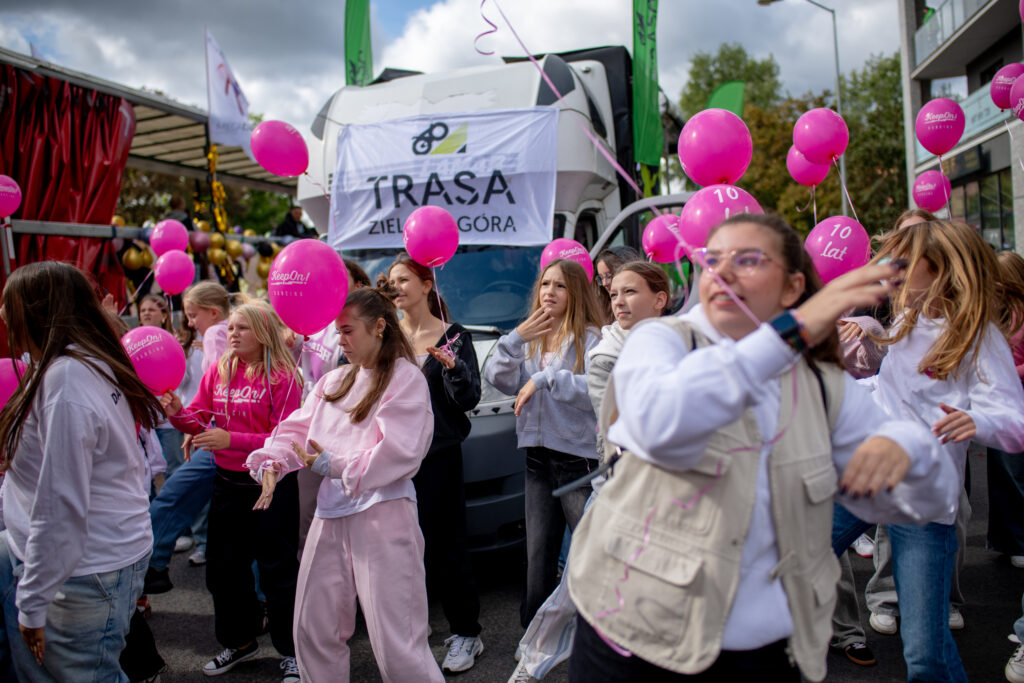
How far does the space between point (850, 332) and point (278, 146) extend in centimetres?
377

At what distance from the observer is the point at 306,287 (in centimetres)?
312

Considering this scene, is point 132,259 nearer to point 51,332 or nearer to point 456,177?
point 456,177

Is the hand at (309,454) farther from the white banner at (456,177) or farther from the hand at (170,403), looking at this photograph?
the white banner at (456,177)

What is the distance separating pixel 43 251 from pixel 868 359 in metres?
6.31

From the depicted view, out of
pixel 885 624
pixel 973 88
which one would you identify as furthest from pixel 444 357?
pixel 973 88

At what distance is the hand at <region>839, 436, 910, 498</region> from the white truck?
2.92m

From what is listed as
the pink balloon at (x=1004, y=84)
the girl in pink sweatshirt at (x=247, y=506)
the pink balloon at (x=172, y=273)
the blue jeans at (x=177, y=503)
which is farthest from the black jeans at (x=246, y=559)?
the pink balloon at (x=1004, y=84)

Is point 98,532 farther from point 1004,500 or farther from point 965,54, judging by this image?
point 965,54

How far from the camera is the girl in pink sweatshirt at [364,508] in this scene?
2789 millimetres

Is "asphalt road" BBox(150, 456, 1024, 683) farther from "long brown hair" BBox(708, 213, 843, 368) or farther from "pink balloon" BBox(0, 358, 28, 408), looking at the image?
"long brown hair" BBox(708, 213, 843, 368)

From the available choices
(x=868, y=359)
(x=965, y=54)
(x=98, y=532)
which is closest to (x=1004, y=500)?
(x=868, y=359)

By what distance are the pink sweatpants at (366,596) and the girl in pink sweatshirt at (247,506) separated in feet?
2.61

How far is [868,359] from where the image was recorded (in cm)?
335

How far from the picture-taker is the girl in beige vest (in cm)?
143
